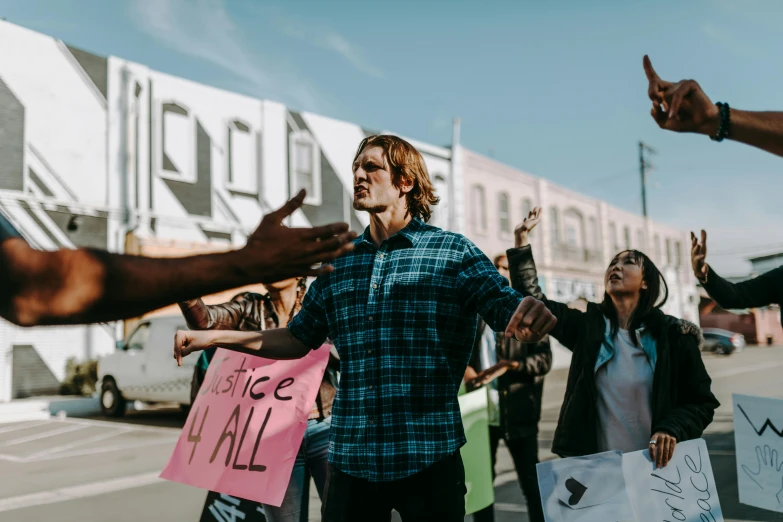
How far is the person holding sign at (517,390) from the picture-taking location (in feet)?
15.6

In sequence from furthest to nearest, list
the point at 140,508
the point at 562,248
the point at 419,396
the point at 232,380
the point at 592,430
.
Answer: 1. the point at 562,248
2. the point at 140,508
3. the point at 232,380
4. the point at 592,430
5. the point at 419,396

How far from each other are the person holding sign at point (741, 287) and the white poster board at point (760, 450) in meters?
0.55

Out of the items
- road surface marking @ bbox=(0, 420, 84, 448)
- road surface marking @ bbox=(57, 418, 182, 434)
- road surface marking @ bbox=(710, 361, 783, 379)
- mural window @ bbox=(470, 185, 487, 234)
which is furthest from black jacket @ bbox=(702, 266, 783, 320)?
mural window @ bbox=(470, 185, 487, 234)

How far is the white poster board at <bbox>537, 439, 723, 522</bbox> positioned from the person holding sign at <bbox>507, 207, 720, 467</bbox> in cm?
19

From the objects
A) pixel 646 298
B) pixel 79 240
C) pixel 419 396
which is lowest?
pixel 419 396

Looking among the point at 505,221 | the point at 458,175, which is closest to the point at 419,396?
the point at 458,175

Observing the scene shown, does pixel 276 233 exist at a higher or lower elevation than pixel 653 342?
higher

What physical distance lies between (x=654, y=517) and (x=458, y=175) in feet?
87.8

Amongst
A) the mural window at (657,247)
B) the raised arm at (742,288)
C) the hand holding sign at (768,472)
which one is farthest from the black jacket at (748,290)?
the mural window at (657,247)

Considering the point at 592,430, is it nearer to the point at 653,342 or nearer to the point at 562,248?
the point at 653,342

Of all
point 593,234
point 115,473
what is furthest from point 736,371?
point 115,473

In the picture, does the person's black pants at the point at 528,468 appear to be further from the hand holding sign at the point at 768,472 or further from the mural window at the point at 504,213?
the mural window at the point at 504,213

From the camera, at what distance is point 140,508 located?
633cm

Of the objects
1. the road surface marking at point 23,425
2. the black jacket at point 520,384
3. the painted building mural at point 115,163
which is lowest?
the road surface marking at point 23,425
